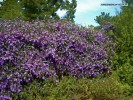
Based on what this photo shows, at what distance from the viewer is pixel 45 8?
26500mm

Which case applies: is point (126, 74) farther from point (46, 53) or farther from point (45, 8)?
point (45, 8)

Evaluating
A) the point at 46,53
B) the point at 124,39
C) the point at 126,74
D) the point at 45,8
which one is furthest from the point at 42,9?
the point at 46,53

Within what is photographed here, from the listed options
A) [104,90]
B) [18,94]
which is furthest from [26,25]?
[104,90]

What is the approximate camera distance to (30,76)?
34.1 ft

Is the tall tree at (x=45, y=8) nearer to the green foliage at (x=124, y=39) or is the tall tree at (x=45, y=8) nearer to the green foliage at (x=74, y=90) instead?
the green foliage at (x=124, y=39)

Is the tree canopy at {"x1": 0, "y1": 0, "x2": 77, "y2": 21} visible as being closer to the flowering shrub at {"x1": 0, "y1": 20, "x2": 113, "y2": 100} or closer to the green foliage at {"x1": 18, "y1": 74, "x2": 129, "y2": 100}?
the flowering shrub at {"x1": 0, "y1": 20, "x2": 113, "y2": 100}

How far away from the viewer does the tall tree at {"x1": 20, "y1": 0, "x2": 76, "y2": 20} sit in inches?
997

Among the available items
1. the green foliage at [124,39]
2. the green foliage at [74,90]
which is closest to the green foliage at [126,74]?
the green foliage at [124,39]

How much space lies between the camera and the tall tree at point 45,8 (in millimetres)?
25328

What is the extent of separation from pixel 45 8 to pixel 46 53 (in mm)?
15878

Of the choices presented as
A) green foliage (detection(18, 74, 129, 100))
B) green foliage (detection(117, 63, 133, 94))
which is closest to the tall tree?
green foliage (detection(117, 63, 133, 94))

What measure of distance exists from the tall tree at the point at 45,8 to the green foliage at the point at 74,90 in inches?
536

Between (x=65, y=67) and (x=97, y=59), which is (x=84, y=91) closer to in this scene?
(x=65, y=67)

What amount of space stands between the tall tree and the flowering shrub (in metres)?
12.4
